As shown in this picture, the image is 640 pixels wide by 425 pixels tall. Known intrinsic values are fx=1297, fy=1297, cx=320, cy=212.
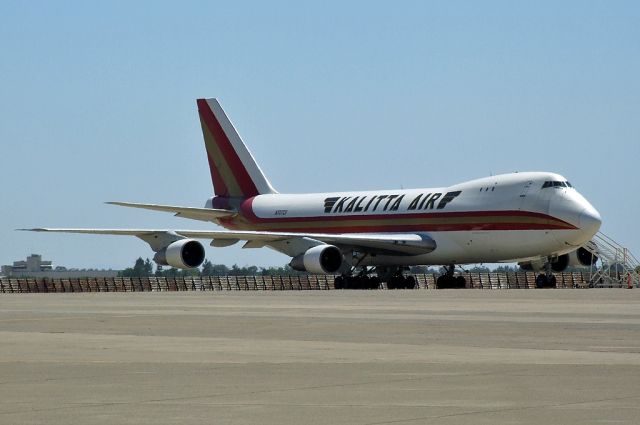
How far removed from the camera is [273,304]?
3306cm

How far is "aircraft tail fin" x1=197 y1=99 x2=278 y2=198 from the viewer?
221 ft

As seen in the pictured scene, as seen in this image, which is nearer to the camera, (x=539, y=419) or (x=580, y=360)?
(x=539, y=419)

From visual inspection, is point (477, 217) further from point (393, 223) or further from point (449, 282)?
point (449, 282)

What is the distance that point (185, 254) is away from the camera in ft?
179

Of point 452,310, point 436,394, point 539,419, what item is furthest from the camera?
point 452,310

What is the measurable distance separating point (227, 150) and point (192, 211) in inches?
247

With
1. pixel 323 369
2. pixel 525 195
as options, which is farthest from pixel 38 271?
pixel 323 369

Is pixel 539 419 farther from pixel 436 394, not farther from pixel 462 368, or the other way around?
pixel 462 368

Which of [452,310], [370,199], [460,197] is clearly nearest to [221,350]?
[452,310]

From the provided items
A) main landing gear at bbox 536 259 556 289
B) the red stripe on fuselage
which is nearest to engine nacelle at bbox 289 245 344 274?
the red stripe on fuselage

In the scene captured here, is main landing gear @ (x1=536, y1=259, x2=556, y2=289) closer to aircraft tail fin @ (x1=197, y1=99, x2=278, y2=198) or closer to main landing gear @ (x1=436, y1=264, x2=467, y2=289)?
main landing gear @ (x1=436, y1=264, x2=467, y2=289)

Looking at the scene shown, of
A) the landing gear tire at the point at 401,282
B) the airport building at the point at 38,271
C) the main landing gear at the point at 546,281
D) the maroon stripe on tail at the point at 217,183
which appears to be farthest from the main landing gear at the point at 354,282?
the airport building at the point at 38,271

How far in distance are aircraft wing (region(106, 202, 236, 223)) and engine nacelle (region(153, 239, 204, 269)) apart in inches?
181

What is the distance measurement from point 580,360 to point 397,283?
146ft
